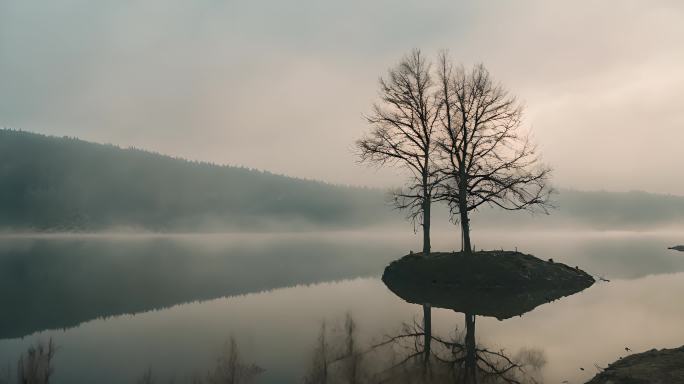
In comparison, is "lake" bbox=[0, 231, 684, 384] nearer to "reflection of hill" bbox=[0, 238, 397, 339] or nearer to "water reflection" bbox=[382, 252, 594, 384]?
"reflection of hill" bbox=[0, 238, 397, 339]

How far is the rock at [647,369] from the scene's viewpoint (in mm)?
10703

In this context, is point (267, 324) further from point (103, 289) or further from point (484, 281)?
point (103, 289)

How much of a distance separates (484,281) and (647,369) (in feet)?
59.8

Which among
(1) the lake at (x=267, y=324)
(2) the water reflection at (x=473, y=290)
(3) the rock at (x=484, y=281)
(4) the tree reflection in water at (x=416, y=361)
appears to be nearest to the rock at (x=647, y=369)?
(1) the lake at (x=267, y=324)

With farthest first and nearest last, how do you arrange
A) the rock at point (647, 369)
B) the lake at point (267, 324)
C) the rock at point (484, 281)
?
the rock at point (484, 281) → the lake at point (267, 324) → the rock at point (647, 369)

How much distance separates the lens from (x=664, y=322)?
18.9 meters

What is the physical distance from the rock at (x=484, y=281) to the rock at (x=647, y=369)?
10.6 meters

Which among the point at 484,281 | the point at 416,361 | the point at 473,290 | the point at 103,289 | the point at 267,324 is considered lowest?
the point at 103,289

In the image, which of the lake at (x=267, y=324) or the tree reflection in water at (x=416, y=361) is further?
the lake at (x=267, y=324)

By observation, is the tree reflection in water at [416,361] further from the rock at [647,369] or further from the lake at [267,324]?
the rock at [647,369]

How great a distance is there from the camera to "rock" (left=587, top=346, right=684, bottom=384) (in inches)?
421

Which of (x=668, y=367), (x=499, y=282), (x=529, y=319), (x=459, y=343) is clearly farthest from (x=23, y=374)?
(x=499, y=282)

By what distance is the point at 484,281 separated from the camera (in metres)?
29.6

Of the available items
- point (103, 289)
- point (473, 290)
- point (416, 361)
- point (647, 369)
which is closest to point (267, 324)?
point (416, 361)
